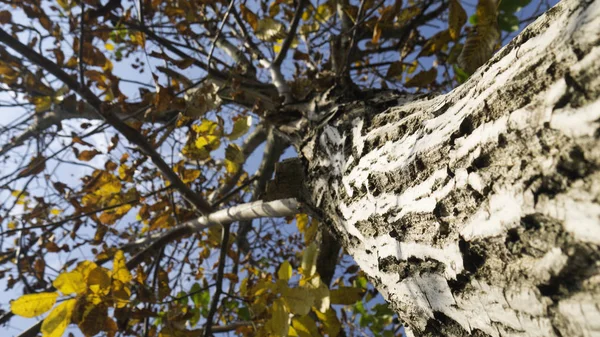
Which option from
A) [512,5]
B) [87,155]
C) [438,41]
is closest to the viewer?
[512,5]

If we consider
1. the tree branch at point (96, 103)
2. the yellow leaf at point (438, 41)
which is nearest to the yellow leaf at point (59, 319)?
the tree branch at point (96, 103)

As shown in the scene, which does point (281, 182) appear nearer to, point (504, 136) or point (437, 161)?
point (437, 161)

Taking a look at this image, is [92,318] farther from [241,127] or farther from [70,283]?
[241,127]

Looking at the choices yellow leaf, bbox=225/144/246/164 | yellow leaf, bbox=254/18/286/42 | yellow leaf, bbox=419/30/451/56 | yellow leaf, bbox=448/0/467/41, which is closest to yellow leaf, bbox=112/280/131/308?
yellow leaf, bbox=225/144/246/164

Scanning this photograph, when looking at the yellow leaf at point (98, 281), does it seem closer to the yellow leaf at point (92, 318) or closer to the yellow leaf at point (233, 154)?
the yellow leaf at point (92, 318)

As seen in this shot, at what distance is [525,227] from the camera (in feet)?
1.22

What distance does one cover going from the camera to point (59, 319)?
1.15 metres

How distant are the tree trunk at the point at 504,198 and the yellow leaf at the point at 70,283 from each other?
1.07 meters

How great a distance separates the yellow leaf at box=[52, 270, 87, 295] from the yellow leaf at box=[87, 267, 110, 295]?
0.08 ft

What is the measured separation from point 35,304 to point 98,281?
0.24m

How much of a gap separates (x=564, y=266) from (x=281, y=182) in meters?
0.90

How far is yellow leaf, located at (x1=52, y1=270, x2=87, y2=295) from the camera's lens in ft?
3.80

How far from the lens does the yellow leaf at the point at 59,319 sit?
1114 millimetres

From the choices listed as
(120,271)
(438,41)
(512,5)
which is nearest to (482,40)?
(512,5)
